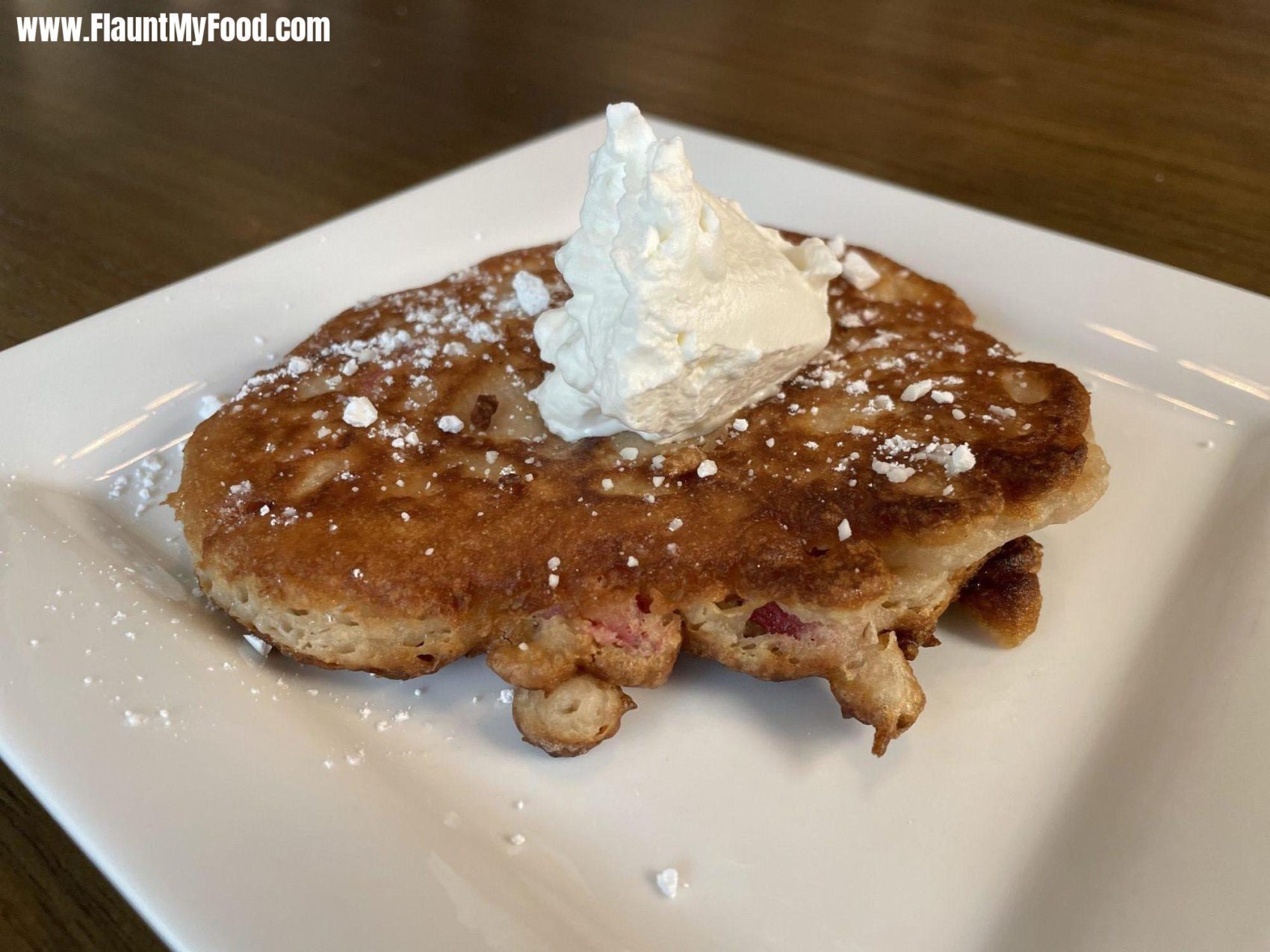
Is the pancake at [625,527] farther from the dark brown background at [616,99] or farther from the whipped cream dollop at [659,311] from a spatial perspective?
the dark brown background at [616,99]

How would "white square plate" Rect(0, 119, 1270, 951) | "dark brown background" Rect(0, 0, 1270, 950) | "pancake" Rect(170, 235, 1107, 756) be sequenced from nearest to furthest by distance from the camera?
"white square plate" Rect(0, 119, 1270, 951), "pancake" Rect(170, 235, 1107, 756), "dark brown background" Rect(0, 0, 1270, 950)

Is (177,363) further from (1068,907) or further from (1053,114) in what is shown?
(1053,114)

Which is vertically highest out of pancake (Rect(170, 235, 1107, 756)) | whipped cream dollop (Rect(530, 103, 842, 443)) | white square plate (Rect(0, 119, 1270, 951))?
whipped cream dollop (Rect(530, 103, 842, 443))

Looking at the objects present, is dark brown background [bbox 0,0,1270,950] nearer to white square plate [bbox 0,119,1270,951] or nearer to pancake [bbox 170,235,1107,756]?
white square plate [bbox 0,119,1270,951]

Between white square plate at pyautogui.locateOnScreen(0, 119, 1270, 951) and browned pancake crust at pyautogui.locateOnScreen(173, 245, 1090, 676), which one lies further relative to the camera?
browned pancake crust at pyautogui.locateOnScreen(173, 245, 1090, 676)

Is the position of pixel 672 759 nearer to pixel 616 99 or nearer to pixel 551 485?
pixel 551 485

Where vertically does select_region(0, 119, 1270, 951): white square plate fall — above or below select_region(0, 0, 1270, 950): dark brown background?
below

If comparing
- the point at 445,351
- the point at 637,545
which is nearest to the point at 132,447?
the point at 445,351

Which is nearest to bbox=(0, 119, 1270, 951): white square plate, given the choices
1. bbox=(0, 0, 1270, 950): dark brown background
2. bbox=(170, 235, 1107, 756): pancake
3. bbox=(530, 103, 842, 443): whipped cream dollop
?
bbox=(170, 235, 1107, 756): pancake
